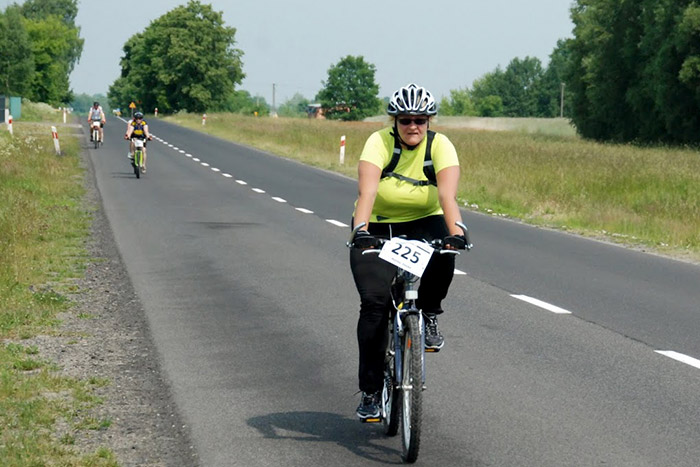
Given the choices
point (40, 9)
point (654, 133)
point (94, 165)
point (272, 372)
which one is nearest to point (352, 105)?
point (40, 9)

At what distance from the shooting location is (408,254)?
17.5ft

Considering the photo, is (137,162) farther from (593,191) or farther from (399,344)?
(399,344)

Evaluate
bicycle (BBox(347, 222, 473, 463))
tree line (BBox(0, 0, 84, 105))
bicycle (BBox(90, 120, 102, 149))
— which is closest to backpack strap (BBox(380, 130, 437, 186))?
bicycle (BBox(347, 222, 473, 463))

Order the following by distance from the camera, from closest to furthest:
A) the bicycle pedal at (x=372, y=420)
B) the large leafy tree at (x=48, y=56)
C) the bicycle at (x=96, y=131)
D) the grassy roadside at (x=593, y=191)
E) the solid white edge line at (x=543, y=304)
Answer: the bicycle pedal at (x=372, y=420)
the solid white edge line at (x=543, y=304)
the grassy roadside at (x=593, y=191)
the bicycle at (x=96, y=131)
the large leafy tree at (x=48, y=56)

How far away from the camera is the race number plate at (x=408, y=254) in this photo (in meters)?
5.31

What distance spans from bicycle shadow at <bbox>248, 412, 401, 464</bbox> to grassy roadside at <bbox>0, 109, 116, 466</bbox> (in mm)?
878

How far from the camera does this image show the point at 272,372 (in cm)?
743

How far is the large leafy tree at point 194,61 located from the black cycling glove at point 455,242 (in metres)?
124

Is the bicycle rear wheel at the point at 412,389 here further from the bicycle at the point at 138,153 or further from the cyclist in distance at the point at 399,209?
the bicycle at the point at 138,153

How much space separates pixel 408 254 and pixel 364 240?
0.72 feet

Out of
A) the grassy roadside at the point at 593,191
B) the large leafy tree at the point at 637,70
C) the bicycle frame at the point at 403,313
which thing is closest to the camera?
the bicycle frame at the point at 403,313

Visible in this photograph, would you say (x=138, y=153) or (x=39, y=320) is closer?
(x=39, y=320)

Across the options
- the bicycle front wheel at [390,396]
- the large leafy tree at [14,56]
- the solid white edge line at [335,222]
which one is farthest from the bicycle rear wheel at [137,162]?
the large leafy tree at [14,56]

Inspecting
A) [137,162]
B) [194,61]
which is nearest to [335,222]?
[137,162]
